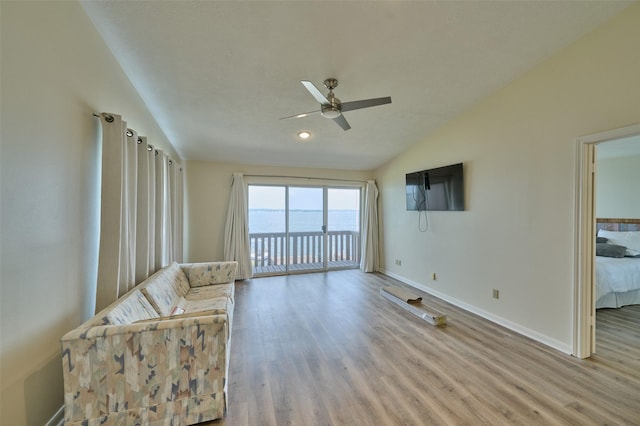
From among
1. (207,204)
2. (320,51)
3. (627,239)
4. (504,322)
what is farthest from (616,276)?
(207,204)

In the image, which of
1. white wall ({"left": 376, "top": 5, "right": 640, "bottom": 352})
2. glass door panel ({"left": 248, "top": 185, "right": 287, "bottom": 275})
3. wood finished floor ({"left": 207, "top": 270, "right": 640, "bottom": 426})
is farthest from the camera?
glass door panel ({"left": 248, "top": 185, "right": 287, "bottom": 275})

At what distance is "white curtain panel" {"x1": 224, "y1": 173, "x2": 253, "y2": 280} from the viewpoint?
4.97 metres

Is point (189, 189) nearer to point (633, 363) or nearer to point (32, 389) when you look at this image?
point (32, 389)

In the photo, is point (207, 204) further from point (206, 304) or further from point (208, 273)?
point (206, 304)

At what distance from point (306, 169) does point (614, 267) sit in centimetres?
493

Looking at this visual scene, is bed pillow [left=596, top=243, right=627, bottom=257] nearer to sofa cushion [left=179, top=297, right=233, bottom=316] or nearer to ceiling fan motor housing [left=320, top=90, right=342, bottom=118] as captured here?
ceiling fan motor housing [left=320, top=90, right=342, bottom=118]

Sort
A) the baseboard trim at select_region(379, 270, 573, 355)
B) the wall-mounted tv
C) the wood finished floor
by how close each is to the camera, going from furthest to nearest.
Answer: the wall-mounted tv < the baseboard trim at select_region(379, 270, 573, 355) < the wood finished floor

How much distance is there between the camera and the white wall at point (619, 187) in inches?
174

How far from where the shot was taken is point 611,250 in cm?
377

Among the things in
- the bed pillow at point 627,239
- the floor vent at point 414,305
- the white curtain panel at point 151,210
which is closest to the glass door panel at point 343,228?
the floor vent at point 414,305

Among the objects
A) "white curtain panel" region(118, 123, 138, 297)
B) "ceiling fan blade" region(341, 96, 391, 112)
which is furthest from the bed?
"white curtain panel" region(118, 123, 138, 297)

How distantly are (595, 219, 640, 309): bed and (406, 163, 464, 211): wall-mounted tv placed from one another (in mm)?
1908

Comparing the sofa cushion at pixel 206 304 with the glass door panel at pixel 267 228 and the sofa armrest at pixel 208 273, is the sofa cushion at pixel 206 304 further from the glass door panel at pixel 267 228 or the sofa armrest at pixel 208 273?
the glass door panel at pixel 267 228

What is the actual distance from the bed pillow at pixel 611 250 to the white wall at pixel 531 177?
2.14m
